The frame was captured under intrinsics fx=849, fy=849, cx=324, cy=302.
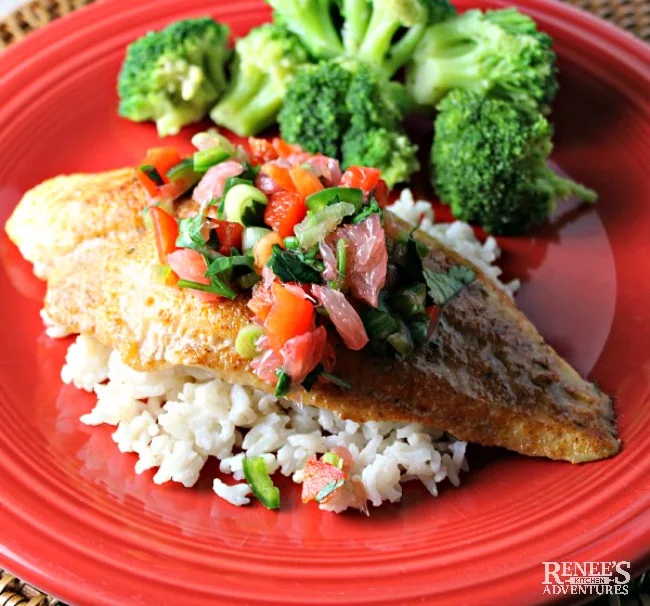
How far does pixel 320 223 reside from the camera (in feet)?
10.3

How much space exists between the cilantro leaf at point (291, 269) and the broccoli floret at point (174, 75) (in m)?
1.87

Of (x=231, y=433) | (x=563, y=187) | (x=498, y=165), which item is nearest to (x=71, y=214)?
(x=231, y=433)

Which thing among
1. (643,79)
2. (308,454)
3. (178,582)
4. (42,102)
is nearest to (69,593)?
(178,582)

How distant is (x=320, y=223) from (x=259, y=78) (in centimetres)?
194

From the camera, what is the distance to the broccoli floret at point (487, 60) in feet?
14.3

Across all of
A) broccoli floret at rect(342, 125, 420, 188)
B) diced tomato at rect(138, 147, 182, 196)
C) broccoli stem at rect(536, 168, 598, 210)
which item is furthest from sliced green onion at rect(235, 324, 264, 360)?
broccoli stem at rect(536, 168, 598, 210)

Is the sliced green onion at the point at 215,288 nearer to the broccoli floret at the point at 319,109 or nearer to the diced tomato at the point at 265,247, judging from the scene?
the diced tomato at the point at 265,247

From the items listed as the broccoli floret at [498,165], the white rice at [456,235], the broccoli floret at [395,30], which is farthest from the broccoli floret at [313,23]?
the white rice at [456,235]

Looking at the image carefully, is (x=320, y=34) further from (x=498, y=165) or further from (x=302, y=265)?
(x=302, y=265)

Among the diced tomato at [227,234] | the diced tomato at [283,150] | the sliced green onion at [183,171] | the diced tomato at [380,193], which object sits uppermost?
the sliced green onion at [183,171]

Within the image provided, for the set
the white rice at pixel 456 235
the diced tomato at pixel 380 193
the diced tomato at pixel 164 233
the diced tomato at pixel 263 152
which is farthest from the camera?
the white rice at pixel 456 235

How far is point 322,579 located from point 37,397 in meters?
1.49

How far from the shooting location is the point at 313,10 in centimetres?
461

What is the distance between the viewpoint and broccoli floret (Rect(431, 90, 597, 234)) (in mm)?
4188
